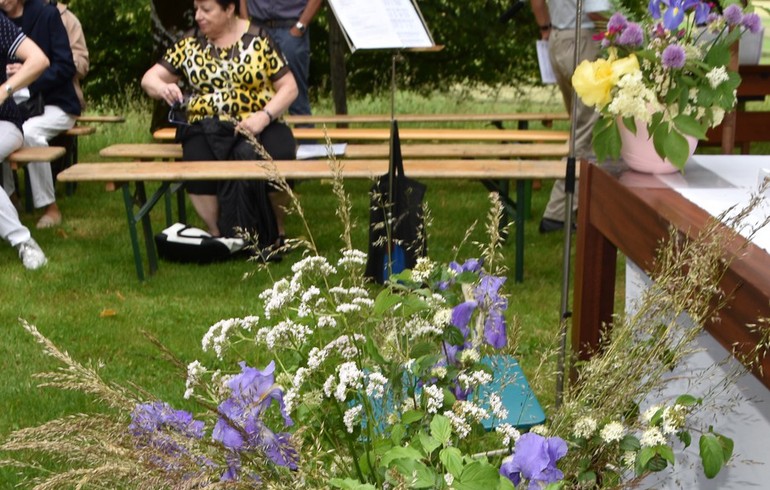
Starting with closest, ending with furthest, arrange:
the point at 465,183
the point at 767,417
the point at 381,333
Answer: the point at 381,333 → the point at 767,417 → the point at 465,183

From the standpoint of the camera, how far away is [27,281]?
545 centimetres

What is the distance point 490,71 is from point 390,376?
13525 mm

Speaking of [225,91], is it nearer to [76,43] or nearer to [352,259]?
[76,43]

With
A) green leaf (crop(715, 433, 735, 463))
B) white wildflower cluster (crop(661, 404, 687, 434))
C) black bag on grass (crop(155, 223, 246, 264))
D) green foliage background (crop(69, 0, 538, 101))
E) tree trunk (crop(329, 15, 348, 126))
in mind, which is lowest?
green foliage background (crop(69, 0, 538, 101))

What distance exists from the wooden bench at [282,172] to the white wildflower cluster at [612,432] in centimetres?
358

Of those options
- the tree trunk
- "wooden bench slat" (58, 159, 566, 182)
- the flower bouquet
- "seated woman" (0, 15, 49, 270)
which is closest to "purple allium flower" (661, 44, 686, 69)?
the flower bouquet

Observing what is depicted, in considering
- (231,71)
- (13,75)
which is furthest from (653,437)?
(13,75)

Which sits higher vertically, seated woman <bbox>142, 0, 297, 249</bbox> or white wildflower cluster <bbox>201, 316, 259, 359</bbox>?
white wildflower cluster <bbox>201, 316, 259, 359</bbox>

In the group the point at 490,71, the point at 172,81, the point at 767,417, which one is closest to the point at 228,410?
the point at 767,417

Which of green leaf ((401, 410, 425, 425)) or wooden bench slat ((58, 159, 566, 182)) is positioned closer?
green leaf ((401, 410, 425, 425))

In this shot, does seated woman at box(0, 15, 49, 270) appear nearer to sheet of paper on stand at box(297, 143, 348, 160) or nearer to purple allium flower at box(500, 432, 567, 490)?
sheet of paper on stand at box(297, 143, 348, 160)

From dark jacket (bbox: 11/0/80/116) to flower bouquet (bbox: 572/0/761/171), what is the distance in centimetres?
489

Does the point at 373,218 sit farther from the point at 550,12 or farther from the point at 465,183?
the point at 465,183

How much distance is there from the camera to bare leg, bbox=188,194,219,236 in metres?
5.95
